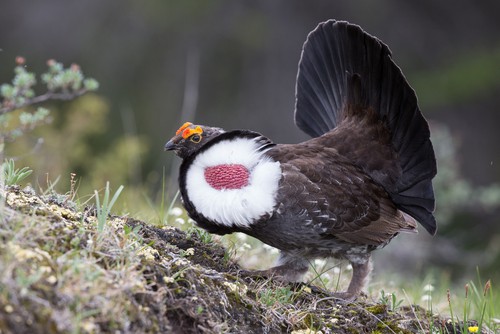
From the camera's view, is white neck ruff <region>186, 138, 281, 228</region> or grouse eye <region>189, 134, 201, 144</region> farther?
grouse eye <region>189, 134, 201, 144</region>

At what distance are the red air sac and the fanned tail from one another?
4.20 ft

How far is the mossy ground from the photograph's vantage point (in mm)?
2910

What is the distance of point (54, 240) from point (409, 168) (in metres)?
3.03

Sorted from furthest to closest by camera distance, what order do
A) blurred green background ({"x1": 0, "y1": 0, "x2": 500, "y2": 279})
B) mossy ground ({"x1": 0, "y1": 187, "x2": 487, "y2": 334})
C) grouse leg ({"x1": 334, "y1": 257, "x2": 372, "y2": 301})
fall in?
blurred green background ({"x1": 0, "y1": 0, "x2": 500, "y2": 279}) < grouse leg ({"x1": 334, "y1": 257, "x2": 372, "y2": 301}) < mossy ground ({"x1": 0, "y1": 187, "x2": 487, "y2": 334})

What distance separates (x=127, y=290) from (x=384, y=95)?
2.93 m

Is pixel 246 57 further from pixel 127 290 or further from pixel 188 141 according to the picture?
pixel 127 290

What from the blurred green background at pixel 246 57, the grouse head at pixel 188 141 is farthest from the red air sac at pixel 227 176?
the blurred green background at pixel 246 57

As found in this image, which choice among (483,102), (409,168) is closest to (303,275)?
(409,168)

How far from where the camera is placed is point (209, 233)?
4824 millimetres

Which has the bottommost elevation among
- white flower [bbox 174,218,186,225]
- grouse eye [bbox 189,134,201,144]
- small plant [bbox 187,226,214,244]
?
white flower [bbox 174,218,186,225]

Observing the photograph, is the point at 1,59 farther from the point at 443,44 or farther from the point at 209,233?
the point at 209,233

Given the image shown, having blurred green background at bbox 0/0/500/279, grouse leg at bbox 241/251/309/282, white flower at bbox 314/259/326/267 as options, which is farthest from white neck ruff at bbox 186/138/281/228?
blurred green background at bbox 0/0/500/279

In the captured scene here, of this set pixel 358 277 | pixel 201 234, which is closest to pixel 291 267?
pixel 358 277

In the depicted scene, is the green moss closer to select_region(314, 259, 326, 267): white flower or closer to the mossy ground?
the mossy ground
